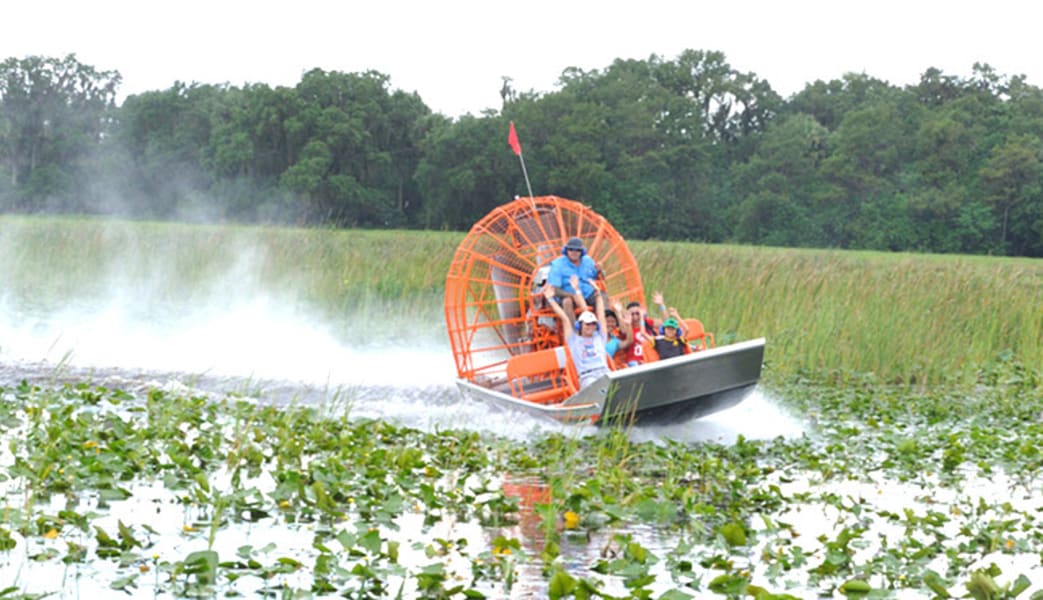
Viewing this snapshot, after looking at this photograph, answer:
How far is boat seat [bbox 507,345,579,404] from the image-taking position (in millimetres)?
Answer: 11281

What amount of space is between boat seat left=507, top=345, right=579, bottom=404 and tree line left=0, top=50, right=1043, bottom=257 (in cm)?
4816

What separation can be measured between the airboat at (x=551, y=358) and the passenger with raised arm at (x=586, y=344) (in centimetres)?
31

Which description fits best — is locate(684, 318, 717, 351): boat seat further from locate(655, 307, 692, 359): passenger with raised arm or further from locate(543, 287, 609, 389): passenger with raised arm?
locate(543, 287, 609, 389): passenger with raised arm

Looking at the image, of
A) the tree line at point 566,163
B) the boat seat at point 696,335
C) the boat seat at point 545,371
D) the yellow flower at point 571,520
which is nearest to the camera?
the yellow flower at point 571,520

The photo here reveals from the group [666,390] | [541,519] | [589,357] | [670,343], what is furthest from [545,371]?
[541,519]

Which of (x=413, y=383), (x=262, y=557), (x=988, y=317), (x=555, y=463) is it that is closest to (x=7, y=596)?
(x=262, y=557)

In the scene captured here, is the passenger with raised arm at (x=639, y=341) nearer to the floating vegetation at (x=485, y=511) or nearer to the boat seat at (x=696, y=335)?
the boat seat at (x=696, y=335)

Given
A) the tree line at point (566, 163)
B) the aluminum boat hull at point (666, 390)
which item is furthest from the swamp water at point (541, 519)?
the tree line at point (566, 163)

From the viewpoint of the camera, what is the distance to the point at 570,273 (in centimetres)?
1148

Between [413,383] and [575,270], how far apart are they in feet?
12.6

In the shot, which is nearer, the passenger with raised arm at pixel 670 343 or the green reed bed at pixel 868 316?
the passenger with raised arm at pixel 670 343

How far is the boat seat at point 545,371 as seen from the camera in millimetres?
11281

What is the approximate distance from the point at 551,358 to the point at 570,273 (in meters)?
0.78

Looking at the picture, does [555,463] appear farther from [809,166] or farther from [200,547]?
[809,166]
